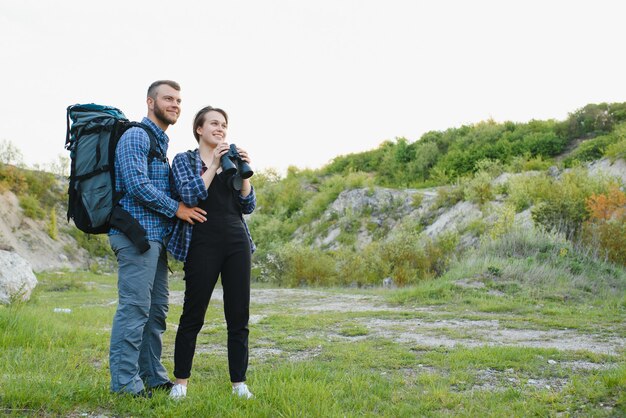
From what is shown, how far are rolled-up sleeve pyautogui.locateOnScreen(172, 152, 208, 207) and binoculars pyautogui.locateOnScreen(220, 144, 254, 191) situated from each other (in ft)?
0.62

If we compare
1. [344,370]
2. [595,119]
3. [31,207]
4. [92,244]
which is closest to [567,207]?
[344,370]

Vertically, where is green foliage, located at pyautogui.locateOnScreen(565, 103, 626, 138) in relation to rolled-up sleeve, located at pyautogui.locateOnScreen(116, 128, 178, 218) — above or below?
above

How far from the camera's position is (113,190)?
3.64 m

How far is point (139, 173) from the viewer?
357 centimetres

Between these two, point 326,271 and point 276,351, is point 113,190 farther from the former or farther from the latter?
point 326,271

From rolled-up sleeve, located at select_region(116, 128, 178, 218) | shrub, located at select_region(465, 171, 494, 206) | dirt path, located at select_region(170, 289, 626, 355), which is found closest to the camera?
rolled-up sleeve, located at select_region(116, 128, 178, 218)

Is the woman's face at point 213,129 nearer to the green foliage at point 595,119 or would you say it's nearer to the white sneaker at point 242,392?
the white sneaker at point 242,392

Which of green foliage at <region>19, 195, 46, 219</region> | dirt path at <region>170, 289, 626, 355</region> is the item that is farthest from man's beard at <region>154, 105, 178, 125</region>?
green foliage at <region>19, 195, 46, 219</region>

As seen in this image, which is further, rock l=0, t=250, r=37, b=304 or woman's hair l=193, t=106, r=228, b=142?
rock l=0, t=250, r=37, b=304

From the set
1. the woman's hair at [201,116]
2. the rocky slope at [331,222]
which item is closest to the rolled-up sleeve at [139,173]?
the woman's hair at [201,116]

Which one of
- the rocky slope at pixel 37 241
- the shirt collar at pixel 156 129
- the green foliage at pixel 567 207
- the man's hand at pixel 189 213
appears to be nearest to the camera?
the man's hand at pixel 189 213

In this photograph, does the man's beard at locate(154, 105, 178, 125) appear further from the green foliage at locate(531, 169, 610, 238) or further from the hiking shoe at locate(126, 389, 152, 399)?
the green foliage at locate(531, 169, 610, 238)

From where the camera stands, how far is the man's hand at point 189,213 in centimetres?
369

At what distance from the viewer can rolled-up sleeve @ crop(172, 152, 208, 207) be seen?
145 inches
